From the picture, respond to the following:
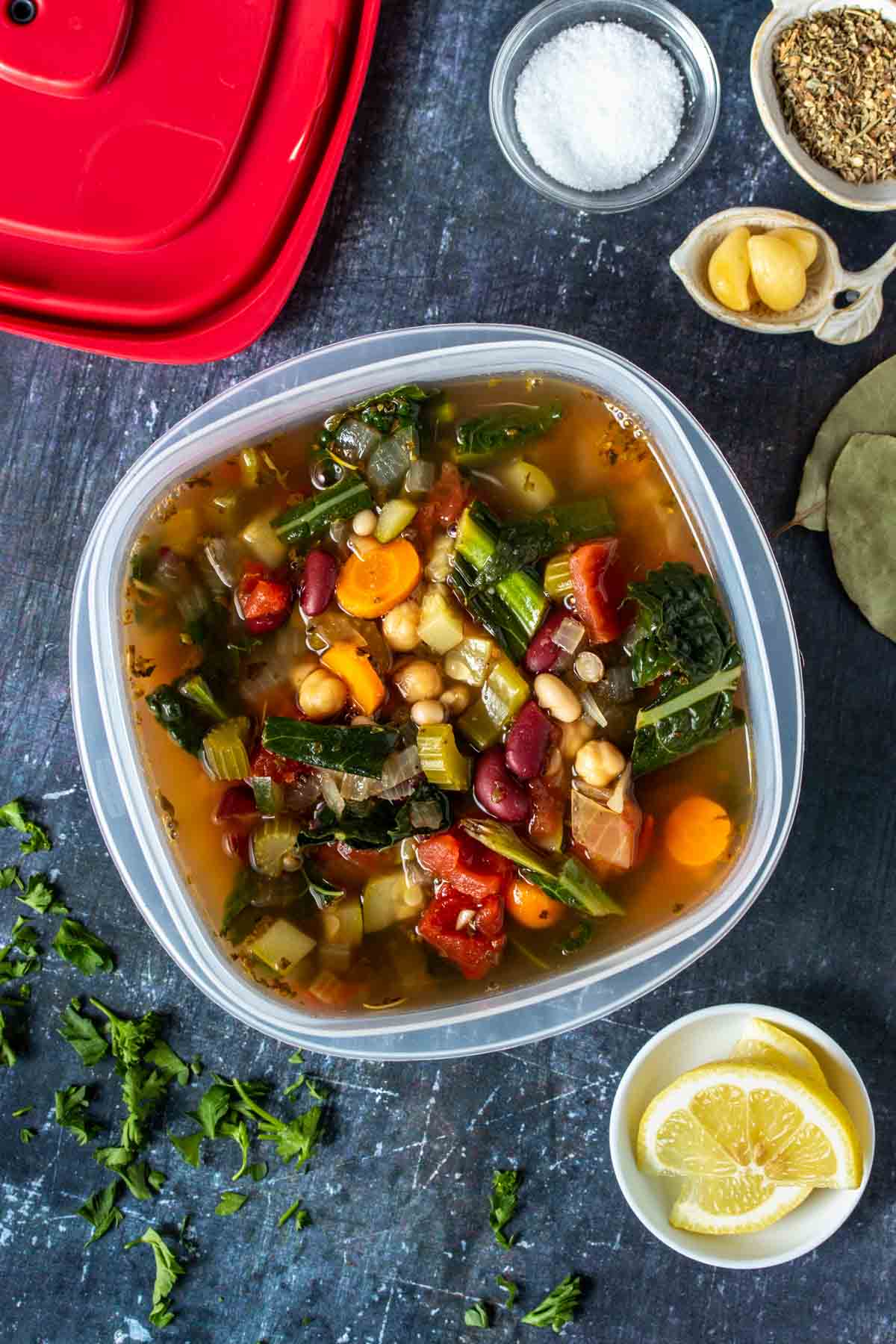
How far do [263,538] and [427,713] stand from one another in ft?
1.64

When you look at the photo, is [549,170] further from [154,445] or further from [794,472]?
[154,445]

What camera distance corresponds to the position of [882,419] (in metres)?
2.35

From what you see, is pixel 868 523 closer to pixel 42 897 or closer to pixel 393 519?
pixel 393 519

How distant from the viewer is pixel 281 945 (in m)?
2.26

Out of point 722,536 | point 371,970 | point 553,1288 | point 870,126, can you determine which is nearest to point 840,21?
point 870,126

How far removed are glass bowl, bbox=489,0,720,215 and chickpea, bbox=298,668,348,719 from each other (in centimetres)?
119

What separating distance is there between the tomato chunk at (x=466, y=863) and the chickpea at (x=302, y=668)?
425mm

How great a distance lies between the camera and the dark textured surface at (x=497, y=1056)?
7.84ft

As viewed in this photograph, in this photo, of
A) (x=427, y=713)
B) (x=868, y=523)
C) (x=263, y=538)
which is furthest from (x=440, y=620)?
(x=868, y=523)

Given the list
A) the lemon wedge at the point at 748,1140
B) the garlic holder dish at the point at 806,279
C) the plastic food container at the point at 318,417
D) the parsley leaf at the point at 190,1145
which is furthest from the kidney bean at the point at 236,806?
the garlic holder dish at the point at 806,279

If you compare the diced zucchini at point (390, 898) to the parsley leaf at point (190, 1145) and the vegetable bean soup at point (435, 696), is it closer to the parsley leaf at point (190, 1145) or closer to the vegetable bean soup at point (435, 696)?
the vegetable bean soup at point (435, 696)

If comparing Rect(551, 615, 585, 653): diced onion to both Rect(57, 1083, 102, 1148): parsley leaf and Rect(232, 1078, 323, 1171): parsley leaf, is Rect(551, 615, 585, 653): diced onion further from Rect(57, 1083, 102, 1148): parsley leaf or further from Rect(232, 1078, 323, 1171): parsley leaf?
Rect(57, 1083, 102, 1148): parsley leaf

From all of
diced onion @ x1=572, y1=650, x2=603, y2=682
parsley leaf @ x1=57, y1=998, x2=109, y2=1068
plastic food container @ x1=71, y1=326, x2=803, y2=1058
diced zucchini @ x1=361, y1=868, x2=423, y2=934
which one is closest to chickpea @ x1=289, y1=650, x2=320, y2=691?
plastic food container @ x1=71, y1=326, x2=803, y2=1058

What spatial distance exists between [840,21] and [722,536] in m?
1.14
